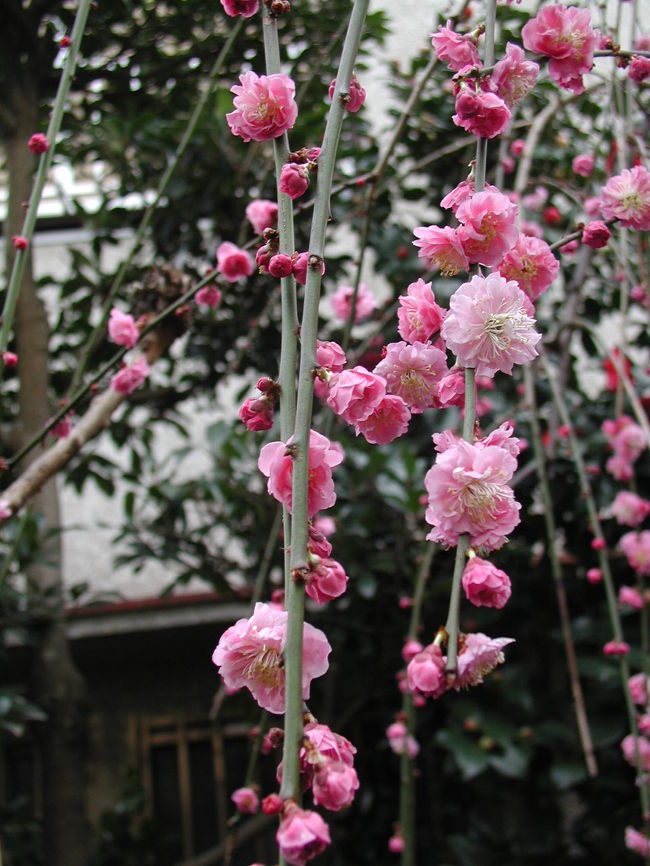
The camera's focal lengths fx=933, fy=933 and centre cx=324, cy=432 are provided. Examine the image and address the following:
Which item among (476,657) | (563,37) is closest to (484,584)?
(476,657)

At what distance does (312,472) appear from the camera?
636mm

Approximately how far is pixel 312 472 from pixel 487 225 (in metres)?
0.23

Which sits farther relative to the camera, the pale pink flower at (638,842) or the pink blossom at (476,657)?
the pale pink flower at (638,842)

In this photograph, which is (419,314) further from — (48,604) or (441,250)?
(48,604)

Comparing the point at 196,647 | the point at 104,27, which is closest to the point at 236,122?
the point at 104,27

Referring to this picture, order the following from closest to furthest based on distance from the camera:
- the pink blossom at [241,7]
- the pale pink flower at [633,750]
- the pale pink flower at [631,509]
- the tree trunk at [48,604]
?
the pink blossom at [241,7]
the pale pink flower at [633,750]
the pale pink flower at [631,509]
the tree trunk at [48,604]

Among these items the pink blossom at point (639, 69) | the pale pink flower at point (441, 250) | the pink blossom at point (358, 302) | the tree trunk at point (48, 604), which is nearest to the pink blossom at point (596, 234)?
A: the pale pink flower at point (441, 250)

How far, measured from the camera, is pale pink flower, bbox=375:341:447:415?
27.9 inches

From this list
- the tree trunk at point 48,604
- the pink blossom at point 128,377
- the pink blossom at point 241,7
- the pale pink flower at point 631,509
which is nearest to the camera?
the pink blossom at point 241,7

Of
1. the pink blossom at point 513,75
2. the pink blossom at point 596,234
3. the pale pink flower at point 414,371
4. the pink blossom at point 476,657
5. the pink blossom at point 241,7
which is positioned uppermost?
the pink blossom at point 241,7

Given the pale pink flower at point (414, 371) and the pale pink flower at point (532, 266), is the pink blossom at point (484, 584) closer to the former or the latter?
the pale pink flower at point (414, 371)

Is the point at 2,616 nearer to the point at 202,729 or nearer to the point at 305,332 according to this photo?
the point at 202,729

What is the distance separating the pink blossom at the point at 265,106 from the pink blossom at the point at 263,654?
0.39 m

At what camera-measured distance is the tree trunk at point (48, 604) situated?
1.98 m
